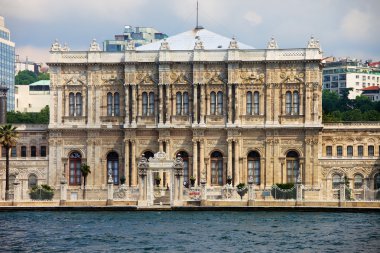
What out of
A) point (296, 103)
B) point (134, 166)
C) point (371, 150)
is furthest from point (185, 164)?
point (371, 150)

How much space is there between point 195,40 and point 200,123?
28.1 feet

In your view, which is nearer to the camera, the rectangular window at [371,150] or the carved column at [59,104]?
the rectangular window at [371,150]

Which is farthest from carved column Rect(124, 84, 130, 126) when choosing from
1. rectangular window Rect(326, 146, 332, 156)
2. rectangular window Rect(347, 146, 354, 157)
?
rectangular window Rect(347, 146, 354, 157)

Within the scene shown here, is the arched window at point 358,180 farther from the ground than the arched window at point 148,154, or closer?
closer

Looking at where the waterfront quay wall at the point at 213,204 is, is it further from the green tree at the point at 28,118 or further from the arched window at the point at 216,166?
the green tree at the point at 28,118

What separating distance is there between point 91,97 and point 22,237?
114 feet

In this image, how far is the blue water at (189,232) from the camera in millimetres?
68062

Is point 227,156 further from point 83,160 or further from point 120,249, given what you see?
point 120,249

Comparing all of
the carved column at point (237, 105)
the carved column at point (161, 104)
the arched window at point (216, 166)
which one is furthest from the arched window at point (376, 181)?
the carved column at point (161, 104)

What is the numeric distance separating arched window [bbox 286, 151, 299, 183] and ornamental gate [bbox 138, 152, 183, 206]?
13242mm

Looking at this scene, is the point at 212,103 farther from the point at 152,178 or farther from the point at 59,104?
the point at 152,178

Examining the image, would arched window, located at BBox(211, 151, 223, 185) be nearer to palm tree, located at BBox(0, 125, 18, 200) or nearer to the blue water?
palm tree, located at BBox(0, 125, 18, 200)

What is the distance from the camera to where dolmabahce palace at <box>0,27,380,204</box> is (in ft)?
339

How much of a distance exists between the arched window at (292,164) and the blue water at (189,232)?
54.0 feet
